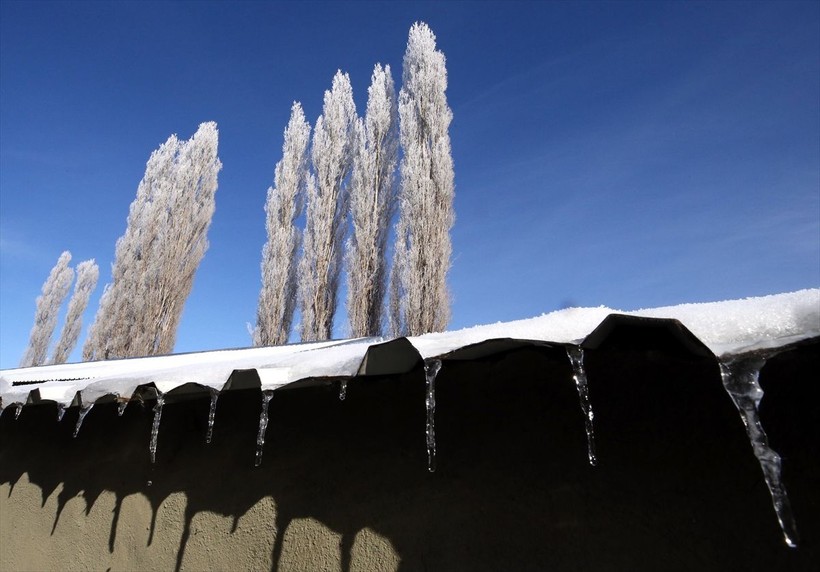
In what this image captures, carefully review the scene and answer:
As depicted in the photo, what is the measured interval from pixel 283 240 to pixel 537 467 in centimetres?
1169

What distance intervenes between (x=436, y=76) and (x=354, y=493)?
11229 millimetres

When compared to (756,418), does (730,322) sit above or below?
above

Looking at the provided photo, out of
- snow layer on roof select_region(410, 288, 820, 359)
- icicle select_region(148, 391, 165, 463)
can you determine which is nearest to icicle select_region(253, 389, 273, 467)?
icicle select_region(148, 391, 165, 463)

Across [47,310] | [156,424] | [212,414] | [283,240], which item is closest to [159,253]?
[283,240]

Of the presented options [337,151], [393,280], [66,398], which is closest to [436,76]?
[337,151]

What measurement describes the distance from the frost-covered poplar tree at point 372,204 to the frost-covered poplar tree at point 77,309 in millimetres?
12110

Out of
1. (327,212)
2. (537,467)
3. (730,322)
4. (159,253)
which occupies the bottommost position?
(537,467)

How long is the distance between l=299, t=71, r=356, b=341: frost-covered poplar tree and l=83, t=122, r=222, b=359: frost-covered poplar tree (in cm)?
363

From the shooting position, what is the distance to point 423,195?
10125mm

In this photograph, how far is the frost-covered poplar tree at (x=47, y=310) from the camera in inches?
679

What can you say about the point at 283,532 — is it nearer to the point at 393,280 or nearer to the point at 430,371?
the point at 430,371

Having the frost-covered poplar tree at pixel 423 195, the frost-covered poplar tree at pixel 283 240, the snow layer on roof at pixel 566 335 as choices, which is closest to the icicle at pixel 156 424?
the snow layer on roof at pixel 566 335

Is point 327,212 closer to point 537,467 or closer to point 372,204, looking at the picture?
point 372,204

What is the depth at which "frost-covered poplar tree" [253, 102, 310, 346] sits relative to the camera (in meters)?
11.7
